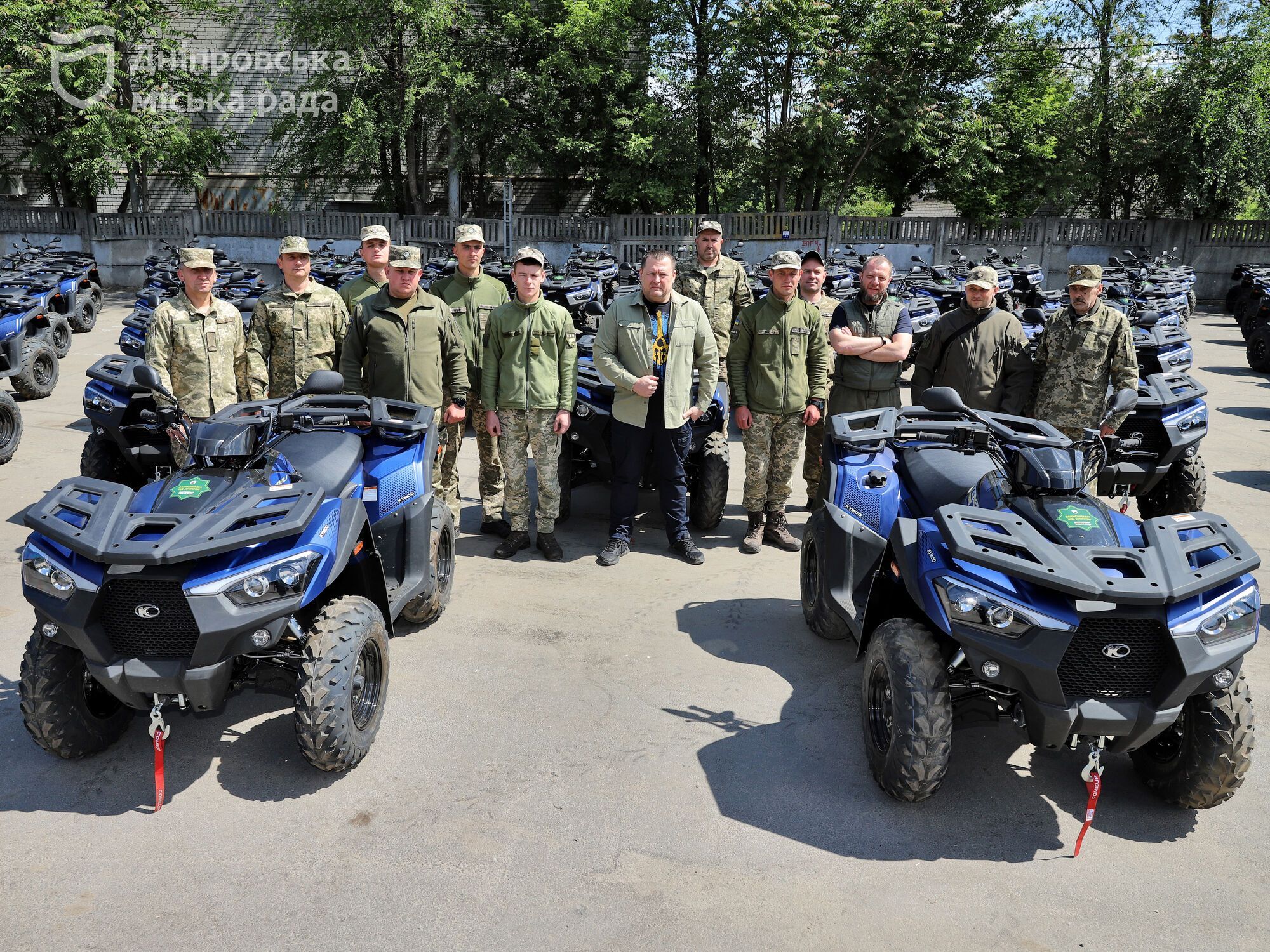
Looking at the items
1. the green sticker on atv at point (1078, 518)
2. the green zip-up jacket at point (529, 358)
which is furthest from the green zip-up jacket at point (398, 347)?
the green sticker on atv at point (1078, 518)

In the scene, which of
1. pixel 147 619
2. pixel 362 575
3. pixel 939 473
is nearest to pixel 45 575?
pixel 147 619

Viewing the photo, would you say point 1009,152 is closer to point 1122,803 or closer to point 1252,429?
point 1252,429

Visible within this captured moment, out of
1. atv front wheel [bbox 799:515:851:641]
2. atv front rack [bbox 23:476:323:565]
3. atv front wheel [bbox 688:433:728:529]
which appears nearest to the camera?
atv front rack [bbox 23:476:323:565]

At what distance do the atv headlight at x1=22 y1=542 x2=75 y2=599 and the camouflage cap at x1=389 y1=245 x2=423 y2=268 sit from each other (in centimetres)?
266

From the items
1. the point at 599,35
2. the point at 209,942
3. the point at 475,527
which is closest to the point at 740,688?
the point at 209,942

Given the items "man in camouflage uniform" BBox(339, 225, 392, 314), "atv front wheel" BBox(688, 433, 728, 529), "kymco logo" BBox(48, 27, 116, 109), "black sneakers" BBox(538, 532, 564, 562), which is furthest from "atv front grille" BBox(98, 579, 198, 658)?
"kymco logo" BBox(48, 27, 116, 109)

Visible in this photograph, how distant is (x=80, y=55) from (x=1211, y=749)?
27823 mm

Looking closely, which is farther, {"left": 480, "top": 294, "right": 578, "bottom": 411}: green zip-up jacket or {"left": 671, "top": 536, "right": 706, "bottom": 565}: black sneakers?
{"left": 671, "top": 536, "right": 706, "bottom": 565}: black sneakers

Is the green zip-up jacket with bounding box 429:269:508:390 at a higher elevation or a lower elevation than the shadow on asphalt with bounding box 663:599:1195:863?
higher

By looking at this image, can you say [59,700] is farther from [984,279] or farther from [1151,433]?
[1151,433]

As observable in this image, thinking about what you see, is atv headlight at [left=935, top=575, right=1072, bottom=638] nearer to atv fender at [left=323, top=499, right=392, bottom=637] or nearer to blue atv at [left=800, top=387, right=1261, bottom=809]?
blue atv at [left=800, top=387, right=1261, bottom=809]

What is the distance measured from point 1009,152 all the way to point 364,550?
26.5 m

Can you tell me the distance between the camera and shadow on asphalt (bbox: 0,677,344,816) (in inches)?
132

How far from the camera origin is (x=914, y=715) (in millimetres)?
3188
